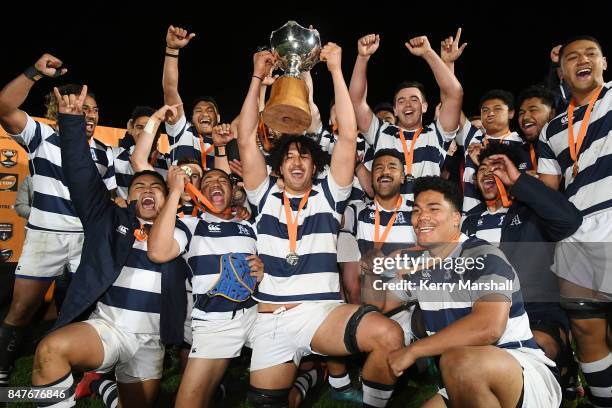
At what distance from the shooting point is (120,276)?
3051 millimetres

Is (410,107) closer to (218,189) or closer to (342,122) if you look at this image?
(342,122)

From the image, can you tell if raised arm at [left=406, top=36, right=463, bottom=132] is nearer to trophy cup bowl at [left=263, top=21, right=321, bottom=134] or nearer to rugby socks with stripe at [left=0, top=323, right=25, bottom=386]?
trophy cup bowl at [left=263, top=21, right=321, bottom=134]

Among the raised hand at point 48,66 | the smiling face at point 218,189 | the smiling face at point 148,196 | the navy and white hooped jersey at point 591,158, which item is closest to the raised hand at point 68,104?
the raised hand at point 48,66

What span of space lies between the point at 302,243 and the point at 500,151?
1.84 meters

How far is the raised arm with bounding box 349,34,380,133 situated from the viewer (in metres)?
3.61

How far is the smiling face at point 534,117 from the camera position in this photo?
4094 mm

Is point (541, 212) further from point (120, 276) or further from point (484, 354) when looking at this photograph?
point (120, 276)

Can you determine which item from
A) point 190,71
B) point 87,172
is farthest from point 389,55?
point 87,172

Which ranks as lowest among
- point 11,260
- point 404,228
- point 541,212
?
point 11,260

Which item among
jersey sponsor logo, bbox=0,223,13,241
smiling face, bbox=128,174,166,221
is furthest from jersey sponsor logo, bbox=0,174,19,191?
smiling face, bbox=128,174,166,221

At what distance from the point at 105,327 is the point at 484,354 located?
2.26m

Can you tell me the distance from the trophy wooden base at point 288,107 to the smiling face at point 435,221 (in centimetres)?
92

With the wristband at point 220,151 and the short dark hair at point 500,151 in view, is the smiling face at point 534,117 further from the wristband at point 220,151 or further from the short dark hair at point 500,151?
the wristband at point 220,151

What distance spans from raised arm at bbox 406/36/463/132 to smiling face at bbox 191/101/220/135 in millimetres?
2336
